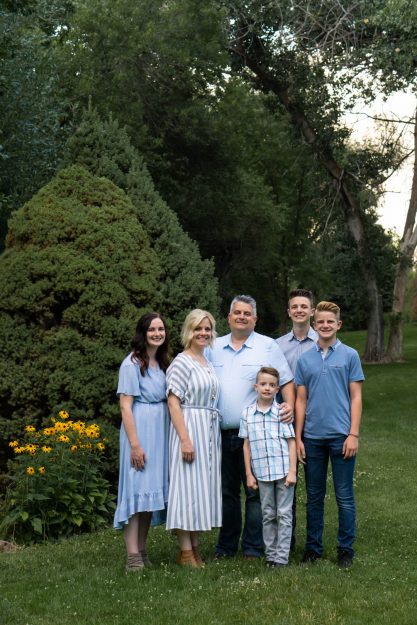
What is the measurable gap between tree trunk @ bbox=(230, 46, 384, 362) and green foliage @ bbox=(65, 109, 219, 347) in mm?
15450

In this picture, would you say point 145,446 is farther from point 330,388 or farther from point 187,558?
point 330,388

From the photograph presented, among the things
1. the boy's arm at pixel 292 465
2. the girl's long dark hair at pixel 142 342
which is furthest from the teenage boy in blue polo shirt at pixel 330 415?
the girl's long dark hair at pixel 142 342

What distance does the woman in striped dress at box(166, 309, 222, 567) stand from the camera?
6.30m

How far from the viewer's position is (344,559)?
21.5 feet

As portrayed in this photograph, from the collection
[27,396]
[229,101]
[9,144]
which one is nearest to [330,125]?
[229,101]

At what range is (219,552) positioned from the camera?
6.96m

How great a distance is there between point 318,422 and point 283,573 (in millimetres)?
1108

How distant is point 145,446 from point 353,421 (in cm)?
153

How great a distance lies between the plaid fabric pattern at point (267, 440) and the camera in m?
6.29

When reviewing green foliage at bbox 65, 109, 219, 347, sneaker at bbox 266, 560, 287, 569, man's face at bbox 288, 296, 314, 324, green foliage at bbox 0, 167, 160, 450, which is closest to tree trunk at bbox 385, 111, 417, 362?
green foliage at bbox 65, 109, 219, 347

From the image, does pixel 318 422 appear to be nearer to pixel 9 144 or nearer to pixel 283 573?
pixel 283 573

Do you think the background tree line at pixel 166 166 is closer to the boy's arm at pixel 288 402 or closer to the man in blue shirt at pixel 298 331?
the man in blue shirt at pixel 298 331

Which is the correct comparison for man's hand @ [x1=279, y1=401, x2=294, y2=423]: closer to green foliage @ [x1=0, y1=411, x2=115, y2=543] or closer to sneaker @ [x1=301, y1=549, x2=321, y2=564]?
sneaker @ [x1=301, y1=549, x2=321, y2=564]

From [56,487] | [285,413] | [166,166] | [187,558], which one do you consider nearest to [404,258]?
[166,166]
